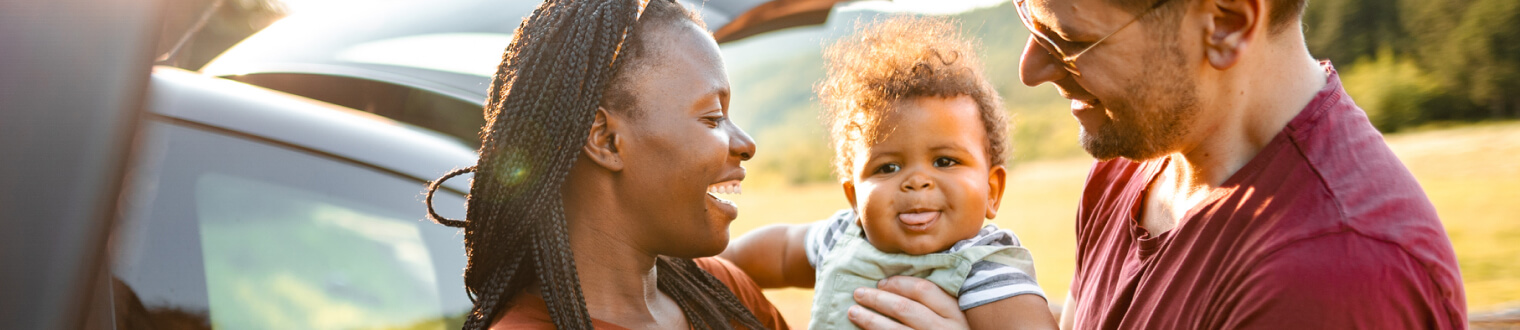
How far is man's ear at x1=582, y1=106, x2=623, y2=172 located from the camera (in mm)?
2125

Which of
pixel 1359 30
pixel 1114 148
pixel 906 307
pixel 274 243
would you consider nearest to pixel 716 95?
pixel 906 307

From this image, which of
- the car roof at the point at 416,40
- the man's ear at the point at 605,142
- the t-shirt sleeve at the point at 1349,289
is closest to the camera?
the t-shirt sleeve at the point at 1349,289

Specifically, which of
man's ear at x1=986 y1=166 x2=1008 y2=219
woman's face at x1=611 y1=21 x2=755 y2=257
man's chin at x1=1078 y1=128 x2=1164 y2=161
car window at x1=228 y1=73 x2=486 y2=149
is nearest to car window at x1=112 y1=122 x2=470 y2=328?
car window at x1=228 y1=73 x2=486 y2=149

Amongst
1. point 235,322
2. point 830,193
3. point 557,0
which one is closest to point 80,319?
point 235,322

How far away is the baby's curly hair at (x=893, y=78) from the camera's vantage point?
2.51 metres

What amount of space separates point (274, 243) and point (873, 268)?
1.36 metres

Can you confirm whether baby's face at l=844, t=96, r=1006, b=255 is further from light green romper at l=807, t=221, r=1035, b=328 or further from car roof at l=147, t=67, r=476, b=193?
car roof at l=147, t=67, r=476, b=193

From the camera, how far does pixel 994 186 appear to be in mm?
2676

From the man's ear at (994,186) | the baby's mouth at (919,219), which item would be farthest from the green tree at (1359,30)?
the baby's mouth at (919,219)

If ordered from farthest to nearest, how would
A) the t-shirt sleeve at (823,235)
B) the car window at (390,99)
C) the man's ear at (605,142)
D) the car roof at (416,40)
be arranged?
the car roof at (416,40) → the car window at (390,99) → the t-shirt sleeve at (823,235) → the man's ear at (605,142)

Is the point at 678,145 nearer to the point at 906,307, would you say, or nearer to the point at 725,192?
the point at 725,192

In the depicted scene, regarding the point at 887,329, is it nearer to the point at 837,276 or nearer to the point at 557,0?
the point at 837,276

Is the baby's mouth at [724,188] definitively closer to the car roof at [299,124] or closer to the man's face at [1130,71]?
the car roof at [299,124]

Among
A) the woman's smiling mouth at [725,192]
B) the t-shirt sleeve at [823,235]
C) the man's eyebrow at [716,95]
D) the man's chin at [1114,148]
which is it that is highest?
the man's chin at [1114,148]
